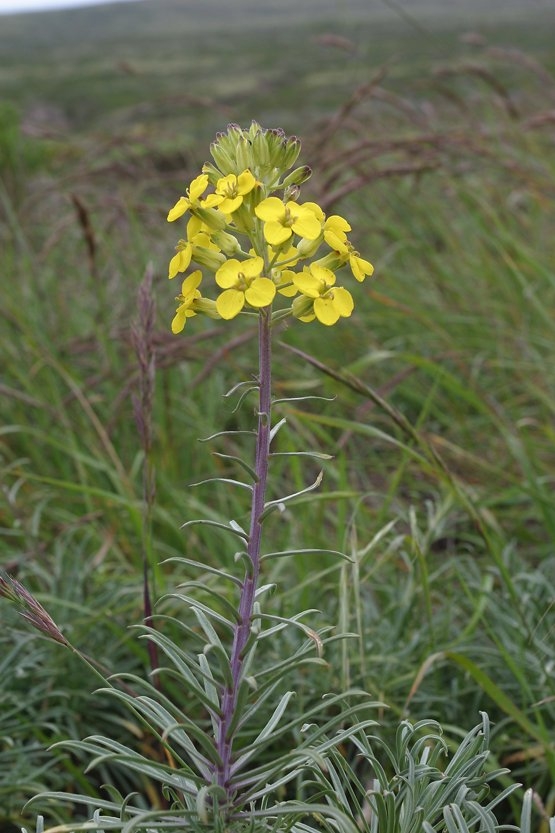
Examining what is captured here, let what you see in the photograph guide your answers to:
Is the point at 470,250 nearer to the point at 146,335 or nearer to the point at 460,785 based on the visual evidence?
the point at 146,335

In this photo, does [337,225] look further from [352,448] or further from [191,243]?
[352,448]

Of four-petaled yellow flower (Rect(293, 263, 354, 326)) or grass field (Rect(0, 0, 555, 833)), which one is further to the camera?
grass field (Rect(0, 0, 555, 833))

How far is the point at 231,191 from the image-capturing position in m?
1.19

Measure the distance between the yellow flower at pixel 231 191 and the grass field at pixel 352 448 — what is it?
573 millimetres

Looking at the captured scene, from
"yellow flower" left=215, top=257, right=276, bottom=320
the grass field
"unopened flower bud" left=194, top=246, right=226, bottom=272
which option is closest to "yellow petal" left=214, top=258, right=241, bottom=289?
"yellow flower" left=215, top=257, right=276, bottom=320

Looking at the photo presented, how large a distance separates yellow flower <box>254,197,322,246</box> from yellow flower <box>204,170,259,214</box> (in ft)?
0.09

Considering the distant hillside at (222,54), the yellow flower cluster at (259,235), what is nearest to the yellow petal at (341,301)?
the yellow flower cluster at (259,235)

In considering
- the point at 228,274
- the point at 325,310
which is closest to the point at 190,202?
the point at 228,274

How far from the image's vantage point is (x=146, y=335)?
1.79 metres

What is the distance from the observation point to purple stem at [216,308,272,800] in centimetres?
118

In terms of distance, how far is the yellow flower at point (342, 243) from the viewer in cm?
123

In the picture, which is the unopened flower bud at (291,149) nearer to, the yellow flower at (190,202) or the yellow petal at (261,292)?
the yellow flower at (190,202)

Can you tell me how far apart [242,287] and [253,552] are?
14.3 inches

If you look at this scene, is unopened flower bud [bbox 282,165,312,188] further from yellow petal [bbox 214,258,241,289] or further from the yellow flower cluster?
yellow petal [bbox 214,258,241,289]
